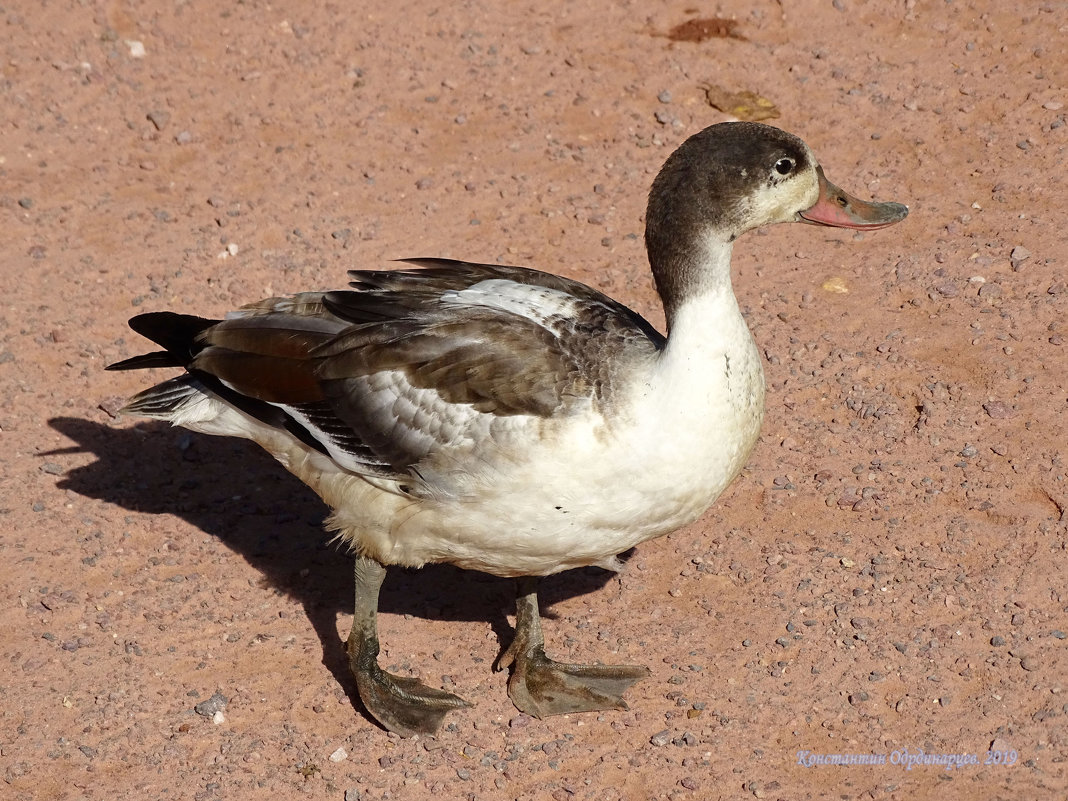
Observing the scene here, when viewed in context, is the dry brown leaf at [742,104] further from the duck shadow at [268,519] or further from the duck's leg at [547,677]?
the duck's leg at [547,677]

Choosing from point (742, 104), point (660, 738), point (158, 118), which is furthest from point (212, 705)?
point (742, 104)

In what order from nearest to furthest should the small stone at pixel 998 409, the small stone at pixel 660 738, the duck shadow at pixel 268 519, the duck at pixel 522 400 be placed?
the duck at pixel 522 400 < the small stone at pixel 660 738 < the duck shadow at pixel 268 519 < the small stone at pixel 998 409

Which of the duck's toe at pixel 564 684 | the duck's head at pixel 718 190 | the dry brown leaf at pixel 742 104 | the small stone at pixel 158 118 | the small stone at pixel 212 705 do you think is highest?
the duck's head at pixel 718 190

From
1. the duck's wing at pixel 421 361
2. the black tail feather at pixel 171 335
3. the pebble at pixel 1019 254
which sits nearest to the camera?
the duck's wing at pixel 421 361

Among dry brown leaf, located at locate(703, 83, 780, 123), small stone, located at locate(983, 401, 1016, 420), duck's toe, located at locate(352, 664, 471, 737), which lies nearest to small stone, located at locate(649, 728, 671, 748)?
duck's toe, located at locate(352, 664, 471, 737)

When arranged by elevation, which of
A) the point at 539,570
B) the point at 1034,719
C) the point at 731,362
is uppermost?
the point at 731,362

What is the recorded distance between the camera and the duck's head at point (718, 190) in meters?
4.51

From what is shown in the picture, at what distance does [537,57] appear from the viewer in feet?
29.1

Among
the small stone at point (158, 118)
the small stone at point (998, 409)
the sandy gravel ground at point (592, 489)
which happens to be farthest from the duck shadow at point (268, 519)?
the small stone at point (158, 118)

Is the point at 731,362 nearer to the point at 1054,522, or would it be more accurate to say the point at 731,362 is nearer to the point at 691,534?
the point at 691,534

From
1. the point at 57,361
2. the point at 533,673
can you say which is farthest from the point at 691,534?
the point at 57,361

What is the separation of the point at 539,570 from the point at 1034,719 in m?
1.92

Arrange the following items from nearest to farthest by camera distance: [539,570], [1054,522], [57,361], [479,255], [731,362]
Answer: [731,362]
[539,570]
[1054,522]
[57,361]
[479,255]

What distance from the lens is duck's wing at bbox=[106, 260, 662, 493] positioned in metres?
4.63
